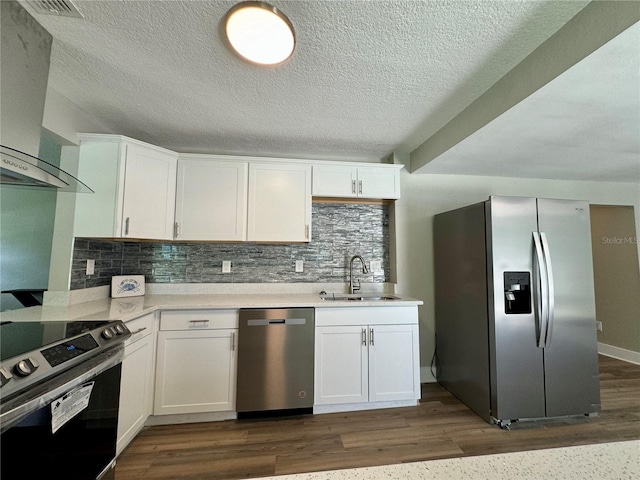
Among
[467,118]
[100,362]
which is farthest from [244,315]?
[467,118]

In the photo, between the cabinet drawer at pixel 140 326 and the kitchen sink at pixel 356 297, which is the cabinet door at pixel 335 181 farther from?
the cabinet drawer at pixel 140 326

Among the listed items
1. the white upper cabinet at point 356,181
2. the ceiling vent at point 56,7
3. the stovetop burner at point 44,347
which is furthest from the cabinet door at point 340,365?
the ceiling vent at point 56,7

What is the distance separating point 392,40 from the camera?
1372 mm

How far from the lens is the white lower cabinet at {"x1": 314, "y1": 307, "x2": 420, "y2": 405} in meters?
2.21

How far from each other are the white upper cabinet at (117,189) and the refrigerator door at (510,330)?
285 centimetres

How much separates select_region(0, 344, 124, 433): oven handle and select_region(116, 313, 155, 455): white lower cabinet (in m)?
0.44

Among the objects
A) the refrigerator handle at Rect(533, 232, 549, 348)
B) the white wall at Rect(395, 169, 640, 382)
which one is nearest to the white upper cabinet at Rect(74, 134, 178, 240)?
the white wall at Rect(395, 169, 640, 382)

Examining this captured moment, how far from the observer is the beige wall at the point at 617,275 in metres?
3.39

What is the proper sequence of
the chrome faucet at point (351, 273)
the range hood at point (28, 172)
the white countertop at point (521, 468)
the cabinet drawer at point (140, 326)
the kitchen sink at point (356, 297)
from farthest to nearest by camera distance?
the chrome faucet at point (351, 273), the kitchen sink at point (356, 297), the cabinet drawer at point (140, 326), the range hood at point (28, 172), the white countertop at point (521, 468)

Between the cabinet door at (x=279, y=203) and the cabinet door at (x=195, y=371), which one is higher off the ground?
the cabinet door at (x=279, y=203)

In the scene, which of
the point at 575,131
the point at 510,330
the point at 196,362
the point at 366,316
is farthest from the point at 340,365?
the point at 575,131

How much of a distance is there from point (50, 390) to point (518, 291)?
2.81 metres

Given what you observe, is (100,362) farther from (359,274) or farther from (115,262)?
(359,274)

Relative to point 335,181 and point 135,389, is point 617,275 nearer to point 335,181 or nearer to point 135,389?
point 335,181
